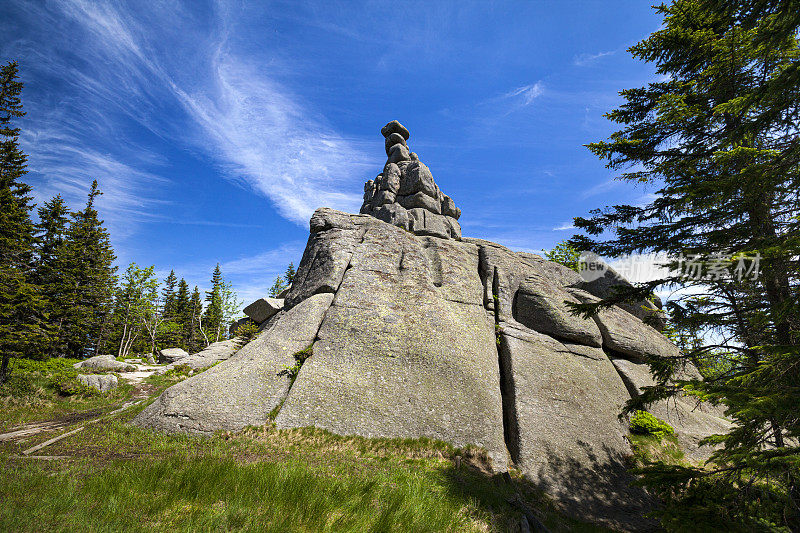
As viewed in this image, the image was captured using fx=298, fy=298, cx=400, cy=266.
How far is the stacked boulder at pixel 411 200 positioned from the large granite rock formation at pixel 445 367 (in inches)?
336

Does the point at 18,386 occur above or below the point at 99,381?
below

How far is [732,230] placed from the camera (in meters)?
9.03

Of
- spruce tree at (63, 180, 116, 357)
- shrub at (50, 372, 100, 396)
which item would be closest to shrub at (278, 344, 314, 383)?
shrub at (50, 372, 100, 396)

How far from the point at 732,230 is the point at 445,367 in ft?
41.0

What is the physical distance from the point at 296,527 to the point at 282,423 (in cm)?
922

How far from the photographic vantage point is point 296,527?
16.8 ft

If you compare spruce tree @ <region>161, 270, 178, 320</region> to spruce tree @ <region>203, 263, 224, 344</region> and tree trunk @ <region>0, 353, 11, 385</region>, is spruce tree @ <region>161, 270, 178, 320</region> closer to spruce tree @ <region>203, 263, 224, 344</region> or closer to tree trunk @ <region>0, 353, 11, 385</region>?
spruce tree @ <region>203, 263, 224, 344</region>

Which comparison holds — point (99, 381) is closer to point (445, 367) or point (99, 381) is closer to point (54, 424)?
point (54, 424)

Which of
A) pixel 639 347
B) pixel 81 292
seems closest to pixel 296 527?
→ pixel 639 347

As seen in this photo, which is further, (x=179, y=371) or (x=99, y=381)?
(x=179, y=371)

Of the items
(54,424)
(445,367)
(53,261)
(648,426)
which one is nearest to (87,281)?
(53,261)

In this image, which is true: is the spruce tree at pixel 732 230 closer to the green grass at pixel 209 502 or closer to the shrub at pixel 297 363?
the green grass at pixel 209 502

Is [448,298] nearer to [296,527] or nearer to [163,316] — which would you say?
[296,527]

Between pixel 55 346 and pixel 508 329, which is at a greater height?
pixel 508 329
